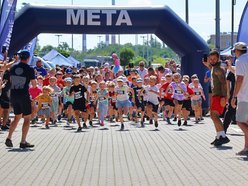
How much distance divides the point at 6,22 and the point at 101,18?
12.9ft

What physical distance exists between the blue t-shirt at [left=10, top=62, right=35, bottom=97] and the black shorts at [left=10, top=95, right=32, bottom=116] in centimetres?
8

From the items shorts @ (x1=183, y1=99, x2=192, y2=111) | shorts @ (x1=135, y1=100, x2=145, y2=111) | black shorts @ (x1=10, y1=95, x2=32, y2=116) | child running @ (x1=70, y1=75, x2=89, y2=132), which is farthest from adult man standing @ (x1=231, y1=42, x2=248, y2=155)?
shorts @ (x1=183, y1=99, x2=192, y2=111)

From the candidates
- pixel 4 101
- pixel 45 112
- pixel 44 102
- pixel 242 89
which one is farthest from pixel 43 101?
pixel 242 89

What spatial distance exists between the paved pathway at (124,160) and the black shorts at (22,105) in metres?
0.72

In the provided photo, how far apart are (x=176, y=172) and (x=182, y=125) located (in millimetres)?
9119

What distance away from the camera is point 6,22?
1869cm

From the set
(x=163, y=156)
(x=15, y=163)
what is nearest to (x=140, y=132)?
(x=163, y=156)

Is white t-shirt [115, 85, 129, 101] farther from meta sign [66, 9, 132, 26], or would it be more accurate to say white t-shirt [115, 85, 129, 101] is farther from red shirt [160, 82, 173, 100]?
meta sign [66, 9, 132, 26]

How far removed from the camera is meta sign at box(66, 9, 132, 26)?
70.4 ft

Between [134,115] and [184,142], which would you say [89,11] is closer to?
[134,115]

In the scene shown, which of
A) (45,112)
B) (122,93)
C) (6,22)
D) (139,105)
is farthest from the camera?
(139,105)

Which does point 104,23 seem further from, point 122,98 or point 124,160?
point 124,160

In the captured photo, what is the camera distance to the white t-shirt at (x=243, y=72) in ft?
36.1

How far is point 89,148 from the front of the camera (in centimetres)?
1230
